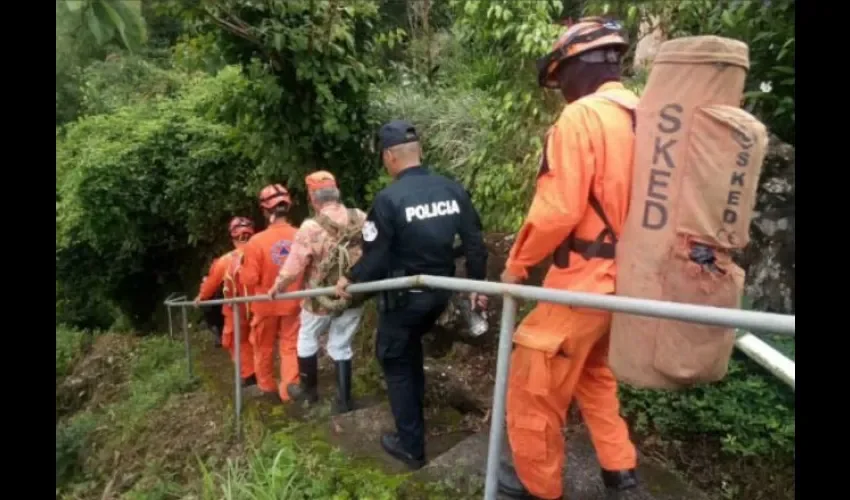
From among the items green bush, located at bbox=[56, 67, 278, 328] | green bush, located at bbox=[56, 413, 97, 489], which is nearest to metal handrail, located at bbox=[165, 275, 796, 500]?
green bush, located at bbox=[56, 413, 97, 489]

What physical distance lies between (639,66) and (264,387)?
4048 millimetres

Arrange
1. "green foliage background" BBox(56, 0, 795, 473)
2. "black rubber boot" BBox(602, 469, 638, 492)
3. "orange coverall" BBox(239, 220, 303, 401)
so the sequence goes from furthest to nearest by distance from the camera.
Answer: "orange coverall" BBox(239, 220, 303, 401) < "green foliage background" BBox(56, 0, 795, 473) < "black rubber boot" BBox(602, 469, 638, 492)

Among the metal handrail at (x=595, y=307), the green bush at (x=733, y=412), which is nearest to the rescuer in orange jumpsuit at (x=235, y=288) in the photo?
the metal handrail at (x=595, y=307)

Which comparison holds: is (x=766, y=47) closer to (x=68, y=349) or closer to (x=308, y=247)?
(x=308, y=247)

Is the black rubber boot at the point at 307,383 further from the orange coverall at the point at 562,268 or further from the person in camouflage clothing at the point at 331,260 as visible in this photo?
the orange coverall at the point at 562,268

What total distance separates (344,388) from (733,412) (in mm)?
2450

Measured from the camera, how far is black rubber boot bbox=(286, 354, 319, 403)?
5227mm

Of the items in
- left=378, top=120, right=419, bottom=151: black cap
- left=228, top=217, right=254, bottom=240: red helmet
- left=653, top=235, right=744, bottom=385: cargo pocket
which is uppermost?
left=378, top=120, right=419, bottom=151: black cap

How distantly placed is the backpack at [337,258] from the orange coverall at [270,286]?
0.79 m

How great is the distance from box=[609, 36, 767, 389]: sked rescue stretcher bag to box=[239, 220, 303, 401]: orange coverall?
11.7 feet

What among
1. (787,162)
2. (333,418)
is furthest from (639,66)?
(333,418)

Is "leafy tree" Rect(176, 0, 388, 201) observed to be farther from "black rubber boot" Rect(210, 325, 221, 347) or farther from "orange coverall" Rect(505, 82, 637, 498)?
"orange coverall" Rect(505, 82, 637, 498)

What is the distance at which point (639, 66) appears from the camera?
6094 millimetres
